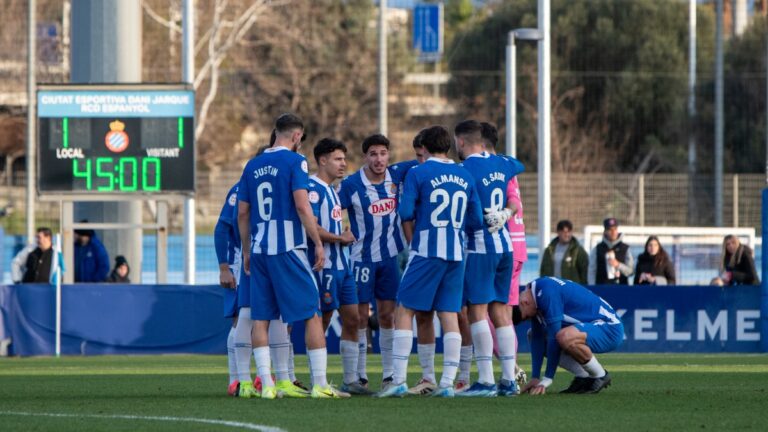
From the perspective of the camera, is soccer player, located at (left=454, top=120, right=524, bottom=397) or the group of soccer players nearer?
the group of soccer players

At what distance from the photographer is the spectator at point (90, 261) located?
21.8 meters

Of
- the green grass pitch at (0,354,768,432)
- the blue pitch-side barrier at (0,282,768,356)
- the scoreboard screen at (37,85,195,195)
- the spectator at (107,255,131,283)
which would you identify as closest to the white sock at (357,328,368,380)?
the green grass pitch at (0,354,768,432)

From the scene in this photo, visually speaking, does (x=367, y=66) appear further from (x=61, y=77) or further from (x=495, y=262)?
(x=495, y=262)

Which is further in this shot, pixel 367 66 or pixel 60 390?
pixel 367 66

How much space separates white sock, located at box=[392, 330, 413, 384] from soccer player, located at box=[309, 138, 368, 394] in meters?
0.57

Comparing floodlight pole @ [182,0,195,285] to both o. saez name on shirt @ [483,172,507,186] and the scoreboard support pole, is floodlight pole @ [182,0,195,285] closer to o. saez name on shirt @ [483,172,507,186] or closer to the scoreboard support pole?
the scoreboard support pole

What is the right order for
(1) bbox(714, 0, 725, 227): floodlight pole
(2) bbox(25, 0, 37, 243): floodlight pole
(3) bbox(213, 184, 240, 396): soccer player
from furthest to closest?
(1) bbox(714, 0, 725, 227): floodlight pole
(2) bbox(25, 0, 37, 243): floodlight pole
(3) bbox(213, 184, 240, 396): soccer player

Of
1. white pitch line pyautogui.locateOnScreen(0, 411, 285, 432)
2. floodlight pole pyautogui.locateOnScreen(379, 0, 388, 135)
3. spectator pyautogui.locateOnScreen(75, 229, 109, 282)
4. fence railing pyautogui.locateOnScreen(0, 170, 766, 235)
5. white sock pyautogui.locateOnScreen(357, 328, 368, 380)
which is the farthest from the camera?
fence railing pyautogui.locateOnScreen(0, 170, 766, 235)

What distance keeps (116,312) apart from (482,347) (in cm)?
1034

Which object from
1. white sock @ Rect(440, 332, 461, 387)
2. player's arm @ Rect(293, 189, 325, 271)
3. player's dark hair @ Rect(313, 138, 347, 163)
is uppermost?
player's dark hair @ Rect(313, 138, 347, 163)

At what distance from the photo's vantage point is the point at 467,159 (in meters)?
11.3

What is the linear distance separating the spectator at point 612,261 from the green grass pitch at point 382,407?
656 cm

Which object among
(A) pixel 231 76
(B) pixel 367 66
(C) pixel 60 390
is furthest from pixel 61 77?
(C) pixel 60 390

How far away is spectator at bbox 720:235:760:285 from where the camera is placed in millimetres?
21016
